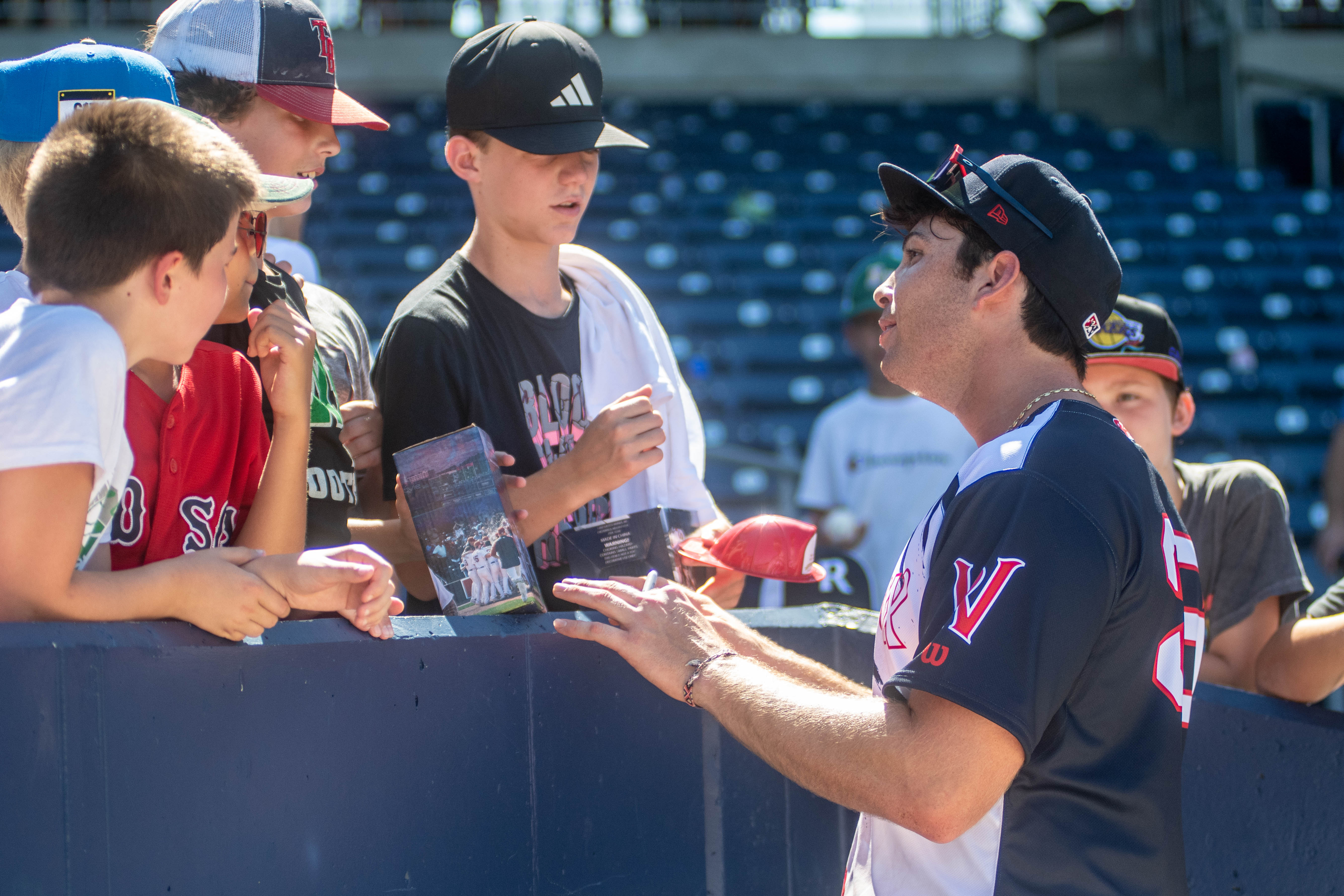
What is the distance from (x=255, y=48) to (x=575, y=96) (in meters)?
0.60

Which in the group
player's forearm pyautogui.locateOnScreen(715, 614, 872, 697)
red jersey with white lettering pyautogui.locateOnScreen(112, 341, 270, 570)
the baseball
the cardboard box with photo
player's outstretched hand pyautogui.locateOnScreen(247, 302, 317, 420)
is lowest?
the baseball

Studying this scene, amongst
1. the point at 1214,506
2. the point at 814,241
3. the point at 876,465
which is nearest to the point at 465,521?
the point at 1214,506

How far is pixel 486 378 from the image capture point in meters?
2.23

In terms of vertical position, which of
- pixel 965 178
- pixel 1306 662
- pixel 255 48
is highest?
pixel 255 48

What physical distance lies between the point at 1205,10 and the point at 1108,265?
13697mm

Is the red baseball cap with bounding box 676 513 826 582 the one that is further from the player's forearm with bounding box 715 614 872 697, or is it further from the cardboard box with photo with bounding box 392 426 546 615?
the cardboard box with photo with bounding box 392 426 546 615

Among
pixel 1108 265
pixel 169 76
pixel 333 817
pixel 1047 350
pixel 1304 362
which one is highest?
pixel 169 76

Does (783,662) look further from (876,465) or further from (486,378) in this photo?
(876,465)

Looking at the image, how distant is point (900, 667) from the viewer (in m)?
1.56

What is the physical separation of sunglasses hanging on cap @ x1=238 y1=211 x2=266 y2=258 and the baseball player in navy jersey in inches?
29.2

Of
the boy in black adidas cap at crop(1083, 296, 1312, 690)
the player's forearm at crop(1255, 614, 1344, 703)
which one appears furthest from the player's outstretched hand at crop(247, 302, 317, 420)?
the player's forearm at crop(1255, 614, 1344, 703)

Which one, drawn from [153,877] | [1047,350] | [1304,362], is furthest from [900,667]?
[1304,362]

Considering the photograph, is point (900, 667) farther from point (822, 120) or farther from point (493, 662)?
point (822, 120)

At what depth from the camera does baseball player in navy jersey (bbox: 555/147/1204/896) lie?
1.35 metres
